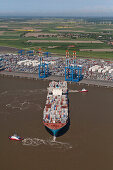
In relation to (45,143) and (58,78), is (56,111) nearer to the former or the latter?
(45,143)

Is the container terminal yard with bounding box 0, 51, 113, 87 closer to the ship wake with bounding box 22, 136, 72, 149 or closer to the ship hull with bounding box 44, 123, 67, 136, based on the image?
the ship hull with bounding box 44, 123, 67, 136

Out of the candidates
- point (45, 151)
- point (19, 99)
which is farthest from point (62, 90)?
→ point (45, 151)

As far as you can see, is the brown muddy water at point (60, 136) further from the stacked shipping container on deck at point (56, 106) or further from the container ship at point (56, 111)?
the stacked shipping container on deck at point (56, 106)

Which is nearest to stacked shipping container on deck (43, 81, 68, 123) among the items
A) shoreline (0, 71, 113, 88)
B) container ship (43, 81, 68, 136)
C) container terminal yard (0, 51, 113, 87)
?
container ship (43, 81, 68, 136)

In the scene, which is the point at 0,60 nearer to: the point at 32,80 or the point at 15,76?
the point at 15,76

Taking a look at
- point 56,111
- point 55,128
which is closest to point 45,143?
point 55,128

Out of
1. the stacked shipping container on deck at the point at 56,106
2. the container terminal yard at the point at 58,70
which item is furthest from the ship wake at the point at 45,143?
the container terminal yard at the point at 58,70
